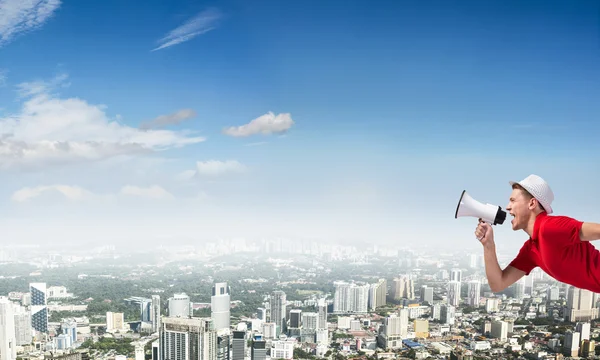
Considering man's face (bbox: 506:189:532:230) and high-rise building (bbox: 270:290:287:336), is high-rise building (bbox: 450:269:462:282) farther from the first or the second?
man's face (bbox: 506:189:532:230)

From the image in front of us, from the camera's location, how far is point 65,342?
6.72 metres

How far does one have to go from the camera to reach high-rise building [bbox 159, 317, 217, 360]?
603 cm

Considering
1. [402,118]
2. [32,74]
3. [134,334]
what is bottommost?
[134,334]

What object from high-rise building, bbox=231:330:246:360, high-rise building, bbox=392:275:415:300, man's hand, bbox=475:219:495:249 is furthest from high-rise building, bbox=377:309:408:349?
man's hand, bbox=475:219:495:249

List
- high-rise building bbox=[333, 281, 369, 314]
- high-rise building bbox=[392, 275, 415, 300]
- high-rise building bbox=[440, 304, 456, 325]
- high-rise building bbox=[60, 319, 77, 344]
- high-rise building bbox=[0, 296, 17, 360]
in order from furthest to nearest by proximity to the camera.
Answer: high-rise building bbox=[392, 275, 415, 300] < high-rise building bbox=[333, 281, 369, 314] < high-rise building bbox=[440, 304, 456, 325] < high-rise building bbox=[60, 319, 77, 344] < high-rise building bbox=[0, 296, 17, 360]

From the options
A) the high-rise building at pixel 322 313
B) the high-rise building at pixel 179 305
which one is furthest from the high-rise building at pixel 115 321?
the high-rise building at pixel 322 313

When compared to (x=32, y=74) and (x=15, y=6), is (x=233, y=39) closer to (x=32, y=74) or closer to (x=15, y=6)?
(x=15, y=6)

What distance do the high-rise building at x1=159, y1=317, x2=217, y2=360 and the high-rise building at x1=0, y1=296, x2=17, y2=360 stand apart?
1.64 m

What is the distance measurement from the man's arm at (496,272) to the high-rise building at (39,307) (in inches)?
290

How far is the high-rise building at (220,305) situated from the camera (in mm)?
7121

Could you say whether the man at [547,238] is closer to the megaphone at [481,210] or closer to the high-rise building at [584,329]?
the megaphone at [481,210]

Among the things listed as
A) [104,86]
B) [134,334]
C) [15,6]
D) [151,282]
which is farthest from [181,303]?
[15,6]

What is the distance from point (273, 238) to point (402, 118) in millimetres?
3574

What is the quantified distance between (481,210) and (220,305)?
705cm
